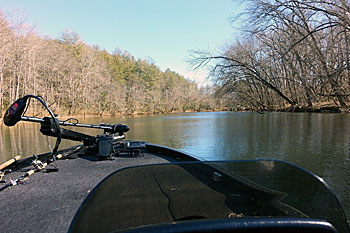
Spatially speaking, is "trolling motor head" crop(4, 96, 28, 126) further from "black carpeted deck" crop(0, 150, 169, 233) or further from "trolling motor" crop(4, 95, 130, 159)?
"black carpeted deck" crop(0, 150, 169, 233)

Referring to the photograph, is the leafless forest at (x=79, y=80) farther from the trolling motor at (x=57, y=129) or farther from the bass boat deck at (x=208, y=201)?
the bass boat deck at (x=208, y=201)

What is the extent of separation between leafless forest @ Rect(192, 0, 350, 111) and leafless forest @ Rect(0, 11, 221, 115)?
5070mm

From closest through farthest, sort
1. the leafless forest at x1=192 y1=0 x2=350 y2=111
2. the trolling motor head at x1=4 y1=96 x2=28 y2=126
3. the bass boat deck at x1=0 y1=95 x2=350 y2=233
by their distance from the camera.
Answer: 1. the bass boat deck at x1=0 y1=95 x2=350 y2=233
2. the trolling motor head at x1=4 y1=96 x2=28 y2=126
3. the leafless forest at x1=192 y1=0 x2=350 y2=111

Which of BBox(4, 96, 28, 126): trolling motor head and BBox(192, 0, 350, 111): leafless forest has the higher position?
BBox(192, 0, 350, 111): leafless forest

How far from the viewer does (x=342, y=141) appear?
31.3ft

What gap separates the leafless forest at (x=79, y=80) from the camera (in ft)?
84.0

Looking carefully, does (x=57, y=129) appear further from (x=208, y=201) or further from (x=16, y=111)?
(x=208, y=201)

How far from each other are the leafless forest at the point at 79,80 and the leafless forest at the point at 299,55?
5.07m

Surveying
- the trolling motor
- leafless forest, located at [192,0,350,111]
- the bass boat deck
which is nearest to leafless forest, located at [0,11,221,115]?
leafless forest, located at [192,0,350,111]

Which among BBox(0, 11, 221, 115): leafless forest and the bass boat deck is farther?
BBox(0, 11, 221, 115): leafless forest

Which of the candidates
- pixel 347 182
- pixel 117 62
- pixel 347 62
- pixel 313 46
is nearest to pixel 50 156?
Answer: pixel 347 182

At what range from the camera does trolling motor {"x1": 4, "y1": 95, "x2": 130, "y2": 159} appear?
336 centimetres

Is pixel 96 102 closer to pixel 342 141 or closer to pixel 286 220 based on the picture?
pixel 342 141

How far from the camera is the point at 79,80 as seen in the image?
1551 inches
